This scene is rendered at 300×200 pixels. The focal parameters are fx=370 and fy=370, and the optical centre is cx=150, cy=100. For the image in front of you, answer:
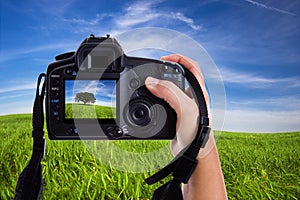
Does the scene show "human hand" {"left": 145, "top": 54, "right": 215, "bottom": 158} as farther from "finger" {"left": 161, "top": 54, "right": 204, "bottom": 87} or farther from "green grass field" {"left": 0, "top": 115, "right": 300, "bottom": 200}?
"green grass field" {"left": 0, "top": 115, "right": 300, "bottom": 200}

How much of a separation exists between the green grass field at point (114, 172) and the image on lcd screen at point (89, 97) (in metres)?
0.53

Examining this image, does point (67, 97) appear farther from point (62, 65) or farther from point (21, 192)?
point (21, 192)

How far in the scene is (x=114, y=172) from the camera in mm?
1510

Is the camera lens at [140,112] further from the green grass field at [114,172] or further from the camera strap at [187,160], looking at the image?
the green grass field at [114,172]

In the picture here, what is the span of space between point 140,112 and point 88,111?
0.38 ft

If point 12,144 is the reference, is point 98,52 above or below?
above

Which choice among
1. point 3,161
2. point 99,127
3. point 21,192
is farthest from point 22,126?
point 99,127

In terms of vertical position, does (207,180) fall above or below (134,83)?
below

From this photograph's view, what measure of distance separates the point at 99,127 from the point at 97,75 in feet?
0.37

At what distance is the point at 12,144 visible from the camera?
1896mm

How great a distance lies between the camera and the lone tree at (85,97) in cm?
82

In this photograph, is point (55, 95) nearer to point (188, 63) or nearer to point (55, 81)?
point (55, 81)

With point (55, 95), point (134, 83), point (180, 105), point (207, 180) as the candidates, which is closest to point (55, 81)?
point (55, 95)

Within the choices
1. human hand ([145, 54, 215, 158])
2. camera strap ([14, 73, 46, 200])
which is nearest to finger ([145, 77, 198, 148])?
human hand ([145, 54, 215, 158])
